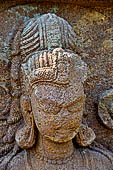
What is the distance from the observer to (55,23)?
1085 millimetres

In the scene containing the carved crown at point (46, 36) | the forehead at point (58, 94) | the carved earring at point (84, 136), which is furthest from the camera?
the carved earring at point (84, 136)

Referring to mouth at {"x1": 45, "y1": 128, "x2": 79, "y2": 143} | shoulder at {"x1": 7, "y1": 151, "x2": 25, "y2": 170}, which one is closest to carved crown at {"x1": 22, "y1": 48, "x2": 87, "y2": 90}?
mouth at {"x1": 45, "y1": 128, "x2": 79, "y2": 143}

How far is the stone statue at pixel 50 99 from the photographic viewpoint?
95cm

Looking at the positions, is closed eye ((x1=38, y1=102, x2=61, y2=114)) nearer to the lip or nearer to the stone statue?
the stone statue

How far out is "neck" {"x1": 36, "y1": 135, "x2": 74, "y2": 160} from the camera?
108 centimetres

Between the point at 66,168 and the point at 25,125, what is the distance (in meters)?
0.31

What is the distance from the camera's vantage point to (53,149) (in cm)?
108

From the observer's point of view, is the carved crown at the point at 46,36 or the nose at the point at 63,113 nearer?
the nose at the point at 63,113

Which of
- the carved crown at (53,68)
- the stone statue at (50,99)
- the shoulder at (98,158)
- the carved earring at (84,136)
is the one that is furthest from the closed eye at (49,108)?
the shoulder at (98,158)

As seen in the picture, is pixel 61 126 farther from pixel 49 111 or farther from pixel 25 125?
pixel 25 125

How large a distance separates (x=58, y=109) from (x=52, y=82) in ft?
0.41

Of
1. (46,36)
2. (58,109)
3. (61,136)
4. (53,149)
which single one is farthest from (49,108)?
(46,36)

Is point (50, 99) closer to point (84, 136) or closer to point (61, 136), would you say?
point (61, 136)

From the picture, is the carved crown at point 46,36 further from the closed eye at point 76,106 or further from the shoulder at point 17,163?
the shoulder at point 17,163
